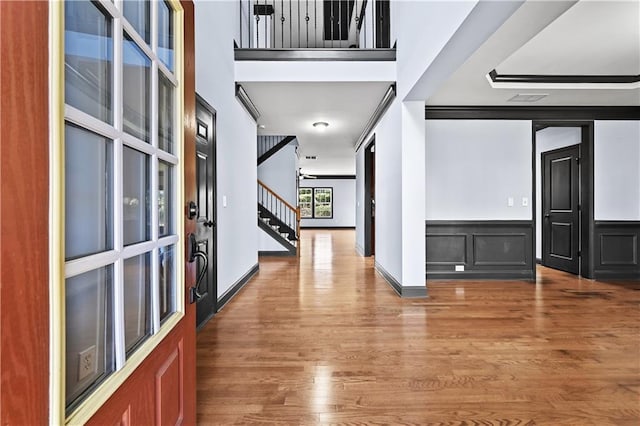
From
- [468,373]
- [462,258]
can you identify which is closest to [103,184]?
[468,373]

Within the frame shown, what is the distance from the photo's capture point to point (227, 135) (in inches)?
159

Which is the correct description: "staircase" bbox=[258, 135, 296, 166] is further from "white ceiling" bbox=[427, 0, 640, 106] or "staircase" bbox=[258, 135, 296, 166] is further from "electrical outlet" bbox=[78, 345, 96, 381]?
"electrical outlet" bbox=[78, 345, 96, 381]

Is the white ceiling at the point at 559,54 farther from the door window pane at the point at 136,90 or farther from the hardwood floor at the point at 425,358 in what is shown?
the hardwood floor at the point at 425,358

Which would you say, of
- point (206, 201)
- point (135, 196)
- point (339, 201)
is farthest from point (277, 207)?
point (339, 201)

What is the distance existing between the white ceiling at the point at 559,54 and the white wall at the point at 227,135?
2.47 metres

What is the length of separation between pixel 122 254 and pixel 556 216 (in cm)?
661

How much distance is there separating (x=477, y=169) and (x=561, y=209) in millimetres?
1900

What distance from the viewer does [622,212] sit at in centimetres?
507

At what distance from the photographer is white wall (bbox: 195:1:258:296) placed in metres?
3.25

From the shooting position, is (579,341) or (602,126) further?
(602,126)

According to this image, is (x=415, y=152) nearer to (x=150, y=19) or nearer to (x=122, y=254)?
(x=150, y=19)

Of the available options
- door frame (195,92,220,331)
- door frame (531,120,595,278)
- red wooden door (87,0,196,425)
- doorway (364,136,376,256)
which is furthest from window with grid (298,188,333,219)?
red wooden door (87,0,196,425)

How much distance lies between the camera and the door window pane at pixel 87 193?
81cm

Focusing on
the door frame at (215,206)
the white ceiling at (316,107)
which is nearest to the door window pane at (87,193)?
the door frame at (215,206)
